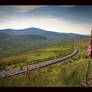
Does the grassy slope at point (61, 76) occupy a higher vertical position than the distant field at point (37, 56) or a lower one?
lower

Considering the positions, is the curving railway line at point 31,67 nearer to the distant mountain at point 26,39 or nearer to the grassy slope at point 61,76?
the grassy slope at point 61,76

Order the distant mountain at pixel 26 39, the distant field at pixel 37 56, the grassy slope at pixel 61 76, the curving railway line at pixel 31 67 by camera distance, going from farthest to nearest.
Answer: the distant mountain at pixel 26 39, the distant field at pixel 37 56, the curving railway line at pixel 31 67, the grassy slope at pixel 61 76

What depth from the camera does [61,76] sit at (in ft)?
15.9

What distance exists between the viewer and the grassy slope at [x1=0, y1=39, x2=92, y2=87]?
473cm

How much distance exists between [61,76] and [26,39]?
217 centimetres

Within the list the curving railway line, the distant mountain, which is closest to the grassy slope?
the curving railway line

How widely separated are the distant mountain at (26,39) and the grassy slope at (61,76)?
1.03m

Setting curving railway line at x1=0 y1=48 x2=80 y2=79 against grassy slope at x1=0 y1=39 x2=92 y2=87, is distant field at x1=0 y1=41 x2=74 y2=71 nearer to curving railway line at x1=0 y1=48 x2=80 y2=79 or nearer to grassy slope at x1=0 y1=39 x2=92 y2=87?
curving railway line at x1=0 y1=48 x2=80 y2=79

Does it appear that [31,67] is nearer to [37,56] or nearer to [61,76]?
[37,56]

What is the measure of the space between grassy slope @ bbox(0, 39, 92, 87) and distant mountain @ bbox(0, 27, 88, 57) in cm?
103

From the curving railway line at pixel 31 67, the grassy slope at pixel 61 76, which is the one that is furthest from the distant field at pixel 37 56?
the grassy slope at pixel 61 76

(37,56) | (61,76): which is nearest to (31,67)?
(37,56)

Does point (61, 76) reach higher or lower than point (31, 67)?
lower

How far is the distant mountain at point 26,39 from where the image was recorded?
17.0ft
